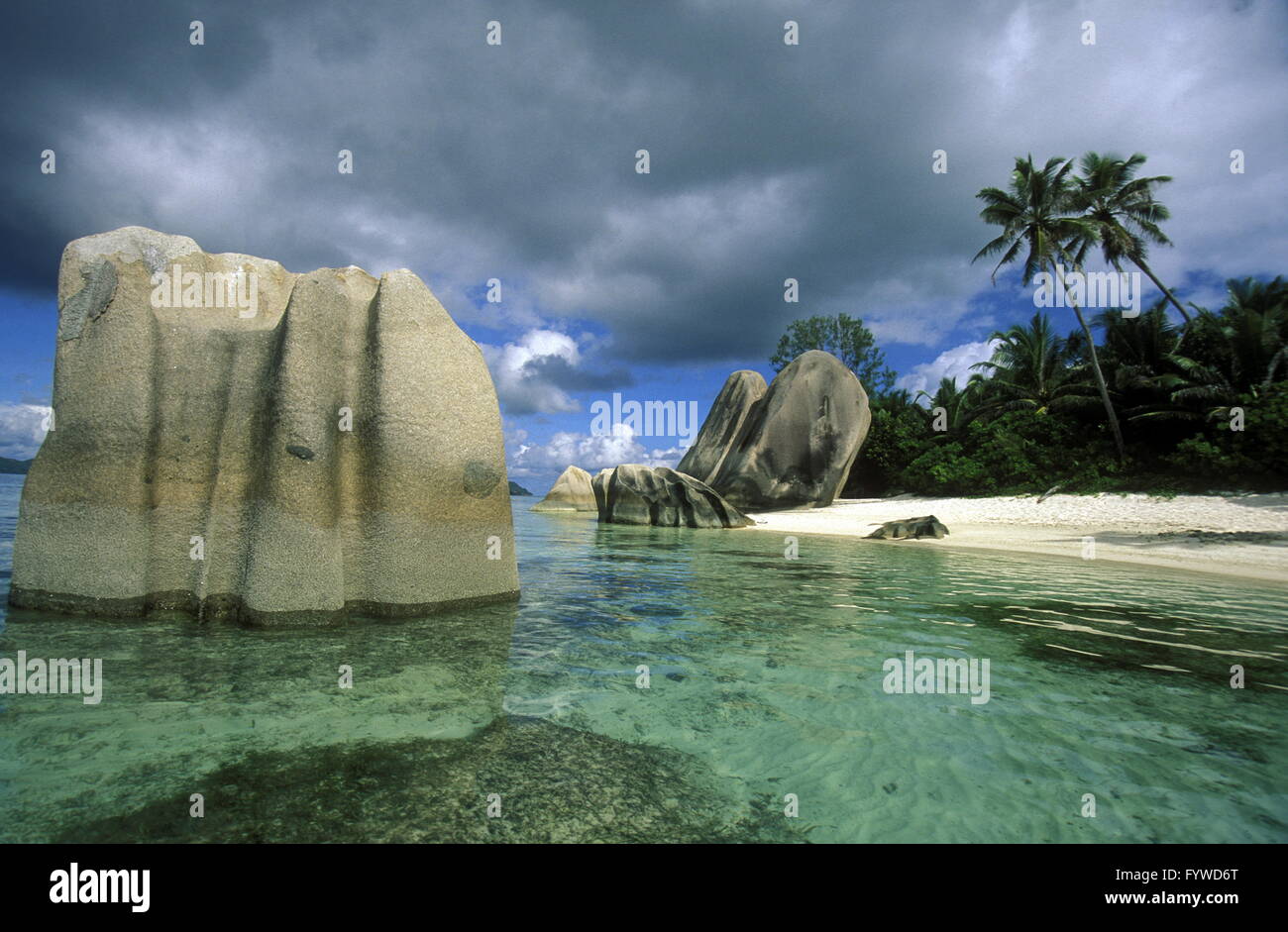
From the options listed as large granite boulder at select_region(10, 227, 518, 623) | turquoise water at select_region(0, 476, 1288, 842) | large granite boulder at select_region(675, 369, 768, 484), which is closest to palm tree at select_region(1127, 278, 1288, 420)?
large granite boulder at select_region(675, 369, 768, 484)

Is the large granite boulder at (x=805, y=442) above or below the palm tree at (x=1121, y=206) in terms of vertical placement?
below

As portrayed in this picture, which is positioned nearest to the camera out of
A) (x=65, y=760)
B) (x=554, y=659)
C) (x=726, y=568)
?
(x=65, y=760)

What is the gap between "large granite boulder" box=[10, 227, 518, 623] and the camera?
5.10m

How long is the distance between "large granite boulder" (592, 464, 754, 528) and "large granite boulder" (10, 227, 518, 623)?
53.7ft

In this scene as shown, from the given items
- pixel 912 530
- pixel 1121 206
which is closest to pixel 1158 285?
pixel 1121 206

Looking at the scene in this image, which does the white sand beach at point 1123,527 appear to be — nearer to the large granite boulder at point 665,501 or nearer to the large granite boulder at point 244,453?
the large granite boulder at point 665,501

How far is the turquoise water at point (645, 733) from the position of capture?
229 centimetres

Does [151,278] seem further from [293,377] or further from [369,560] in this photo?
[369,560]

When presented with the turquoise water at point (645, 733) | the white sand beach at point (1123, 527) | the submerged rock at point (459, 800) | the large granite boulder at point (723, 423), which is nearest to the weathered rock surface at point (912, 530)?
the white sand beach at point (1123, 527)

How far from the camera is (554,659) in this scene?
4.45m

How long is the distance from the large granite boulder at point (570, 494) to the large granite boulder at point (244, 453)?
99.9ft

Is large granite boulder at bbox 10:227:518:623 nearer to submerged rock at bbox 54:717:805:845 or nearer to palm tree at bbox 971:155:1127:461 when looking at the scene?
submerged rock at bbox 54:717:805:845
